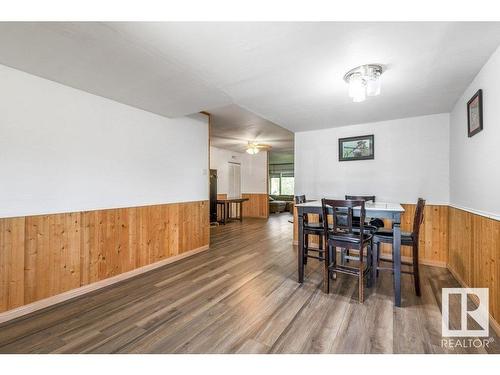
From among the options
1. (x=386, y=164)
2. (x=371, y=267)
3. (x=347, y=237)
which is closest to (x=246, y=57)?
(x=347, y=237)

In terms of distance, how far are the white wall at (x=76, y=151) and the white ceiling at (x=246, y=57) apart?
0.67 feet

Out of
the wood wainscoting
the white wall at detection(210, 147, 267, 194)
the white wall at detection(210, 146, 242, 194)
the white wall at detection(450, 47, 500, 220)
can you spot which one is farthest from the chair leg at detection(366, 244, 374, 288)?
the white wall at detection(210, 147, 267, 194)

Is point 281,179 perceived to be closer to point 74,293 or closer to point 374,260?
point 374,260

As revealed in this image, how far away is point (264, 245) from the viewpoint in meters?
4.42

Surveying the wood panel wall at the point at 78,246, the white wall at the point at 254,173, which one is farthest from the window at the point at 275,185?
the wood panel wall at the point at 78,246

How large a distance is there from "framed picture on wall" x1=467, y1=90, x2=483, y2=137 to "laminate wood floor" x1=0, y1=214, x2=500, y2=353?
1.72 metres

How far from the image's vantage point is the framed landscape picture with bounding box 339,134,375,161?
12.6 ft

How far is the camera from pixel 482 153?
207cm

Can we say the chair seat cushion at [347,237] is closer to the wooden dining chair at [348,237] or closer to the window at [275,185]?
Result: the wooden dining chair at [348,237]

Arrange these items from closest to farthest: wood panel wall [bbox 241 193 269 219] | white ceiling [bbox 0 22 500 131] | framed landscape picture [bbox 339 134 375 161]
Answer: white ceiling [bbox 0 22 500 131] < framed landscape picture [bbox 339 134 375 161] < wood panel wall [bbox 241 193 269 219]

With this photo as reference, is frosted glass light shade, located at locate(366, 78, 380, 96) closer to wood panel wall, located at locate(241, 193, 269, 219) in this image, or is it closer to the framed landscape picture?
the framed landscape picture

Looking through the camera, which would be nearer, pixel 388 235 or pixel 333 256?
pixel 388 235

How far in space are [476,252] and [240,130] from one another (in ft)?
14.4

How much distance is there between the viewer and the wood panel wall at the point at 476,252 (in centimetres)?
177
